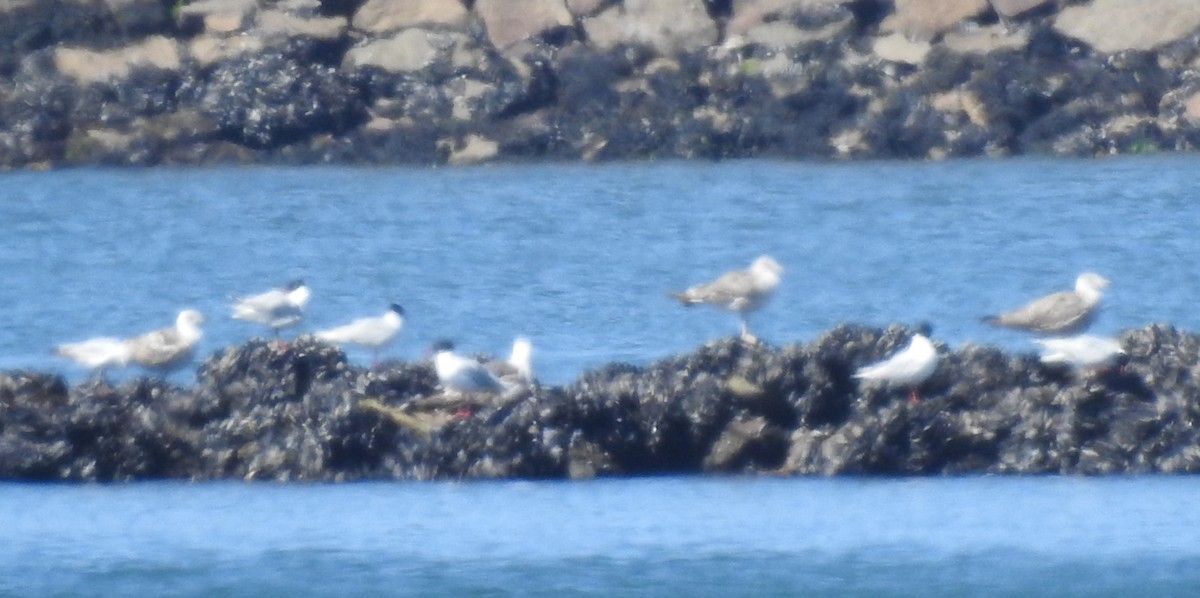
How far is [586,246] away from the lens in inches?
1144

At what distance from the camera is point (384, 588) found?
1155 cm

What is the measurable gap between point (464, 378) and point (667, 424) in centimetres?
111

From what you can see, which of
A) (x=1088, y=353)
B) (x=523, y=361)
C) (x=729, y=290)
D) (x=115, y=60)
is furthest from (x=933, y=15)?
(x=1088, y=353)

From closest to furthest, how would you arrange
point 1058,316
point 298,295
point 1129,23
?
point 1058,316
point 298,295
point 1129,23

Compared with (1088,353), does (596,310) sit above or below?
below

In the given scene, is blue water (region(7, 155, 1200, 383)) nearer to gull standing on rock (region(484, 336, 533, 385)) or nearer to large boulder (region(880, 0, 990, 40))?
gull standing on rock (region(484, 336, 533, 385))

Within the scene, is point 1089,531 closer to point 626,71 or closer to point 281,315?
point 281,315

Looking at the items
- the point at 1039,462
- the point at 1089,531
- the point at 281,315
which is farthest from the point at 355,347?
the point at 1089,531

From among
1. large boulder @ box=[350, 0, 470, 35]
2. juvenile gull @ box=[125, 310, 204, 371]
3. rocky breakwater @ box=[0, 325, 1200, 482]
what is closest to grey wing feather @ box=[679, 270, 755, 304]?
rocky breakwater @ box=[0, 325, 1200, 482]

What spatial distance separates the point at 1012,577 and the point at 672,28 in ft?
90.6

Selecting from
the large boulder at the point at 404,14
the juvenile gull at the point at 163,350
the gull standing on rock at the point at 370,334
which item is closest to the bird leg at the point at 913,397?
the gull standing on rock at the point at 370,334

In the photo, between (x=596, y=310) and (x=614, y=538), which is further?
(x=596, y=310)

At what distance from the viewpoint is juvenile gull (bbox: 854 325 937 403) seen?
14.0m

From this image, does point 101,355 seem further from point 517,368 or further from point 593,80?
point 593,80
